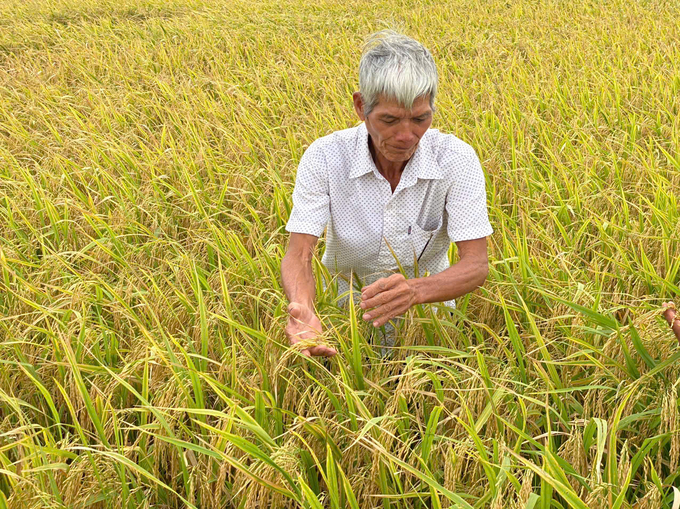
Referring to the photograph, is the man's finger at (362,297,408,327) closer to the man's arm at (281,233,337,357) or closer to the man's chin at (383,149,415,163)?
the man's arm at (281,233,337,357)

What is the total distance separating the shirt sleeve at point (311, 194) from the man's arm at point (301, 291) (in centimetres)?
3

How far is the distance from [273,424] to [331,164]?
702 mm

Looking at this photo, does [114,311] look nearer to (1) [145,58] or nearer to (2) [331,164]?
(2) [331,164]

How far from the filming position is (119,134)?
3828 millimetres

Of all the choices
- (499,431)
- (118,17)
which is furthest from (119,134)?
(118,17)

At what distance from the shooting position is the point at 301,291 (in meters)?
1.65

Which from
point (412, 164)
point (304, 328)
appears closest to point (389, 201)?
point (412, 164)

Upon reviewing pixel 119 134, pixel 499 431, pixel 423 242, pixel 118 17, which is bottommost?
pixel 499 431

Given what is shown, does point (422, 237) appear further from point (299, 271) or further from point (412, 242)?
point (299, 271)

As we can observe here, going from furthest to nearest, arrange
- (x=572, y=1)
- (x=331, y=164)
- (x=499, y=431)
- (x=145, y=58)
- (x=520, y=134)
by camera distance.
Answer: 1. (x=572, y=1)
2. (x=145, y=58)
3. (x=520, y=134)
4. (x=331, y=164)
5. (x=499, y=431)

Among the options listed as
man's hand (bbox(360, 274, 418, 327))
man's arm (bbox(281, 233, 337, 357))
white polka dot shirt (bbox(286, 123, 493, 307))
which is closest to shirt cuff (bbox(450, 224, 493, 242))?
white polka dot shirt (bbox(286, 123, 493, 307))

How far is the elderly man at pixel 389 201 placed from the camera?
1.50m

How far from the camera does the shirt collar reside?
1.70 meters

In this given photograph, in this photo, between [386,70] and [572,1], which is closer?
[386,70]
